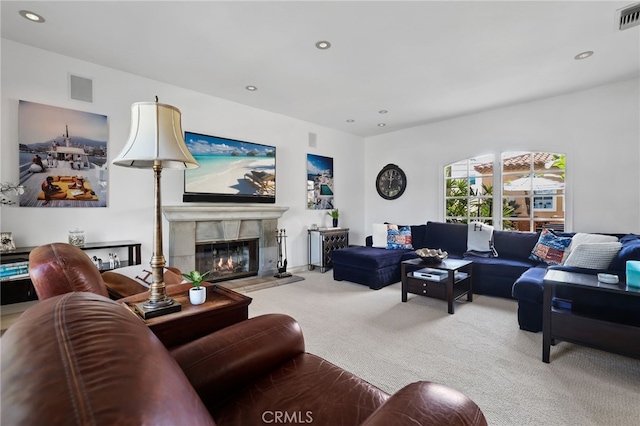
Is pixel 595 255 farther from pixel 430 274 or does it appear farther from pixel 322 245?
pixel 322 245

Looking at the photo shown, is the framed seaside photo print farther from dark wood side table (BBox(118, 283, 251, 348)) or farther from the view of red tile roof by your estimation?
the view of red tile roof

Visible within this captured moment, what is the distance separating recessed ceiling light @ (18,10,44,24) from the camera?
8.21ft

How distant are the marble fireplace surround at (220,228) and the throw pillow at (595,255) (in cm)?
380

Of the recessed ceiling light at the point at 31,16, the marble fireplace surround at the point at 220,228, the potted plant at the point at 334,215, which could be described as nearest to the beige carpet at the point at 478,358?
the marble fireplace surround at the point at 220,228

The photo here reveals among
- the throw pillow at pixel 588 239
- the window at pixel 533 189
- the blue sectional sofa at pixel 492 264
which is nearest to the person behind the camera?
the blue sectional sofa at pixel 492 264

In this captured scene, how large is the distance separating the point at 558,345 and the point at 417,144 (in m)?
4.30

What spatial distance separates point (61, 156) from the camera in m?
3.14

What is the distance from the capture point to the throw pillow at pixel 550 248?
11.9ft

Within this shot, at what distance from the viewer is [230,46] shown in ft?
9.86

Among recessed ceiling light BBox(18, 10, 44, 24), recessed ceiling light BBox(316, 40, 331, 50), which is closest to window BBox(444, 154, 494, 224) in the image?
recessed ceiling light BBox(316, 40, 331, 50)

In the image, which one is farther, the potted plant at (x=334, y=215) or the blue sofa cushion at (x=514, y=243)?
the potted plant at (x=334, y=215)

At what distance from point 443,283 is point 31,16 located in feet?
15.6

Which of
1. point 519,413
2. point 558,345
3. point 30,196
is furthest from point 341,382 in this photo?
point 30,196

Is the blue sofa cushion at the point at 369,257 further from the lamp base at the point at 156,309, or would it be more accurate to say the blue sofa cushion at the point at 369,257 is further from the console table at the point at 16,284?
the console table at the point at 16,284
